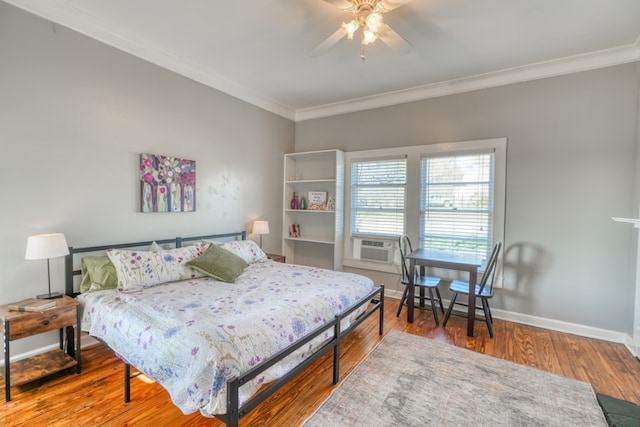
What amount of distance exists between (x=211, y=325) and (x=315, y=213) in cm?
326

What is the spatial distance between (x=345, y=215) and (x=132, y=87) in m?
3.11

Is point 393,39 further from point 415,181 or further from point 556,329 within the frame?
point 556,329

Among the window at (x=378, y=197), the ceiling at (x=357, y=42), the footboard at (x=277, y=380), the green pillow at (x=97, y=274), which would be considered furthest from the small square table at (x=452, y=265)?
the green pillow at (x=97, y=274)

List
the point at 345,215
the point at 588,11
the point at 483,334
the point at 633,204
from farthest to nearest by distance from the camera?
the point at 345,215 < the point at 483,334 < the point at 633,204 < the point at 588,11

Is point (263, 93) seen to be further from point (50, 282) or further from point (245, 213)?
point (50, 282)

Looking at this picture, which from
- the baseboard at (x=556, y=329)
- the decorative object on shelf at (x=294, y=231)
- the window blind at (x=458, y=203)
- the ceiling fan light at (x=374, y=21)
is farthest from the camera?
the decorative object on shelf at (x=294, y=231)

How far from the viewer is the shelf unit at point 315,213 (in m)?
4.55

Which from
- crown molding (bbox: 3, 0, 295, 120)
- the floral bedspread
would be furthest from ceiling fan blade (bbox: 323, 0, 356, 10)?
the floral bedspread

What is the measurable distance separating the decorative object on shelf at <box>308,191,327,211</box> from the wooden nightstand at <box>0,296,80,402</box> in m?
3.18

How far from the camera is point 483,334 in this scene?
3.14m

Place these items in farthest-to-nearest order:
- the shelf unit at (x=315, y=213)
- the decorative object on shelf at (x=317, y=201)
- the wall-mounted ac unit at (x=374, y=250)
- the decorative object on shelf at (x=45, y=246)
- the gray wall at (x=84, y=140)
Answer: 1. the decorative object on shelf at (x=317, y=201)
2. the shelf unit at (x=315, y=213)
3. the wall-mounted ac unit at (x=374, y=250)
4. the gray wall at (x=84, y=140)
5. the decorative object on shelf at (x=45, y=246)


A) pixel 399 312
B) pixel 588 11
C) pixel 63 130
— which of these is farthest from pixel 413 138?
pixel 63 130

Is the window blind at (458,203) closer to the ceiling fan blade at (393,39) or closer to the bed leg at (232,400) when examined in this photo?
the ceiling fan blade at (393,39)

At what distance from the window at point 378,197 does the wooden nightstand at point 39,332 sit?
134 inches
